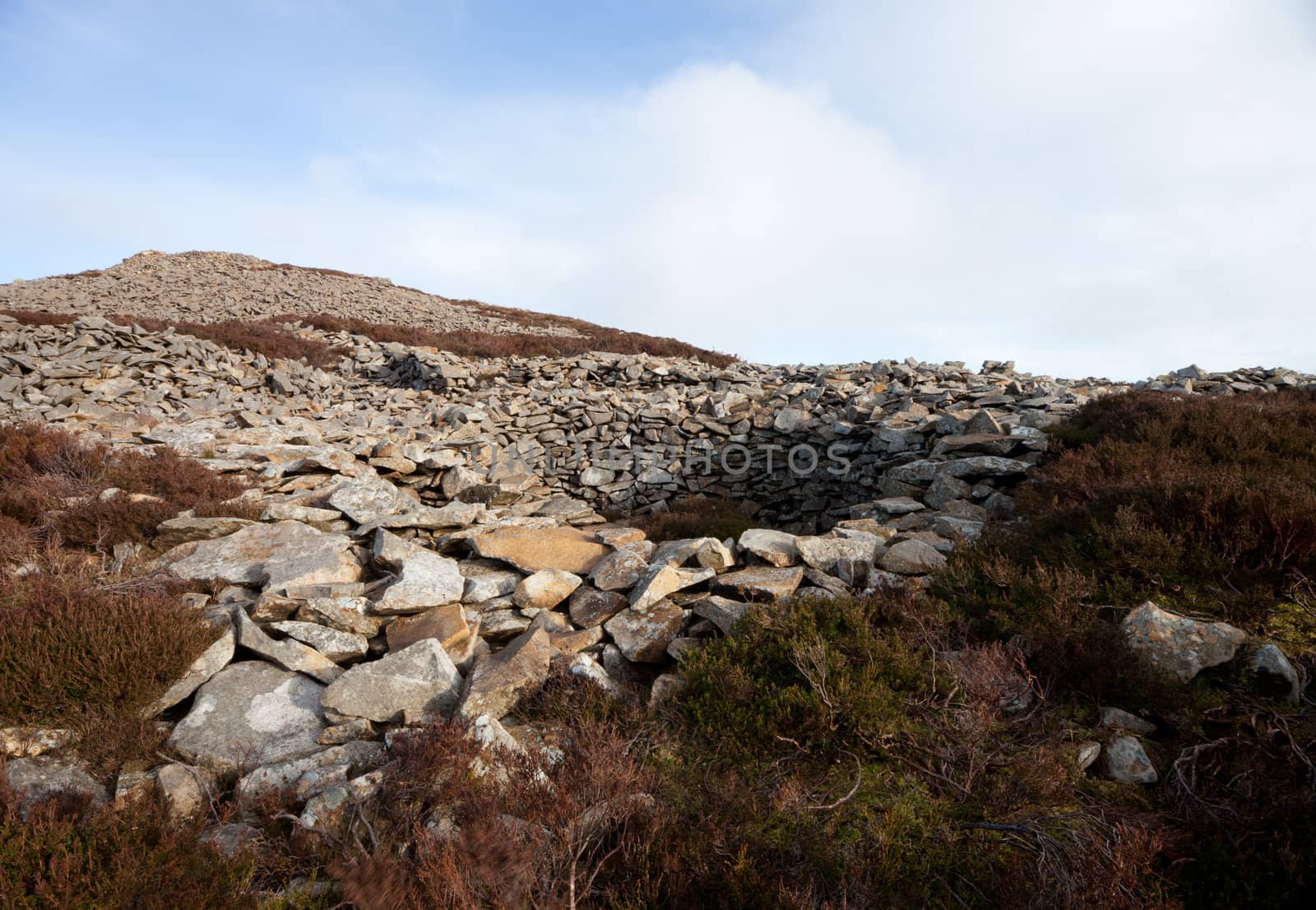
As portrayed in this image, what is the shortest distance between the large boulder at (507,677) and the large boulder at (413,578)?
0.91m

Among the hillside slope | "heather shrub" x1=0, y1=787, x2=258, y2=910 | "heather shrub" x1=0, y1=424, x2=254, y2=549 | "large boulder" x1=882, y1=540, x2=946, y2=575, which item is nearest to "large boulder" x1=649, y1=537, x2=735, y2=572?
"large boulder" x1=882, y1=540, x2=946, y2=575

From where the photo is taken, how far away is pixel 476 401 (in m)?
15.6

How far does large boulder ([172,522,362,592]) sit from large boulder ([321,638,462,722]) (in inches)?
58.2

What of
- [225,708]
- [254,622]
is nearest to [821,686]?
[225,708]

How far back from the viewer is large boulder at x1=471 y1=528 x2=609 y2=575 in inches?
245

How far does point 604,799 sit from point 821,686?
1511mm

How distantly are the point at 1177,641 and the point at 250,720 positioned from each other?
6.07 m

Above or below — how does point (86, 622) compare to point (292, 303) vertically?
below

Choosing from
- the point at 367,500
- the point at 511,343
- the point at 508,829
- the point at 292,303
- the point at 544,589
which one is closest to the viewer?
the point at 508,829

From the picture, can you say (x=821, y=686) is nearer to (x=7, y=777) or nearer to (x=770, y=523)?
(x=7, y=777)

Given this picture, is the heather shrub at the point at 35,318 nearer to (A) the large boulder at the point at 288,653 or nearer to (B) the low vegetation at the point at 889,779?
(B) the low vegetation at the point at 889,779

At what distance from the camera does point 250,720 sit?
162 inches

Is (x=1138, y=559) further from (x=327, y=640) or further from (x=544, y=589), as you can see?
(x=327, y=640)

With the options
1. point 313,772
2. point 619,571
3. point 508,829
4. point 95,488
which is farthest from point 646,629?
point 95,488
